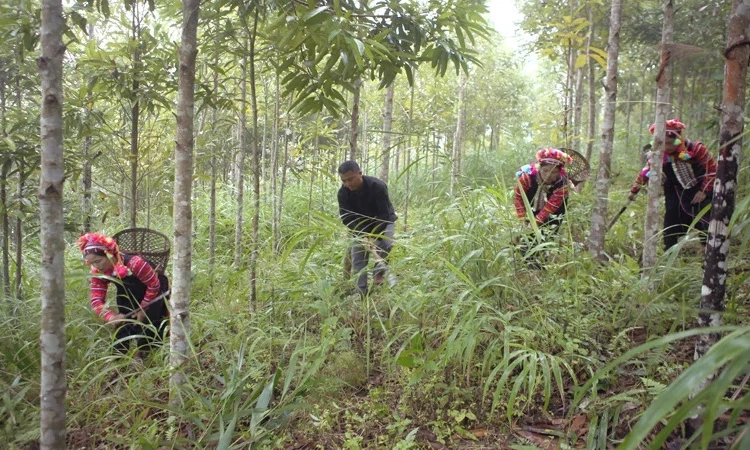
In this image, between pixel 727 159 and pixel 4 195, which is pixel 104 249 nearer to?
pixel 4 195

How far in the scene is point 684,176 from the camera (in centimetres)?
367

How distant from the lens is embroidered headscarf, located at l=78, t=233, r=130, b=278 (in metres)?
3.14

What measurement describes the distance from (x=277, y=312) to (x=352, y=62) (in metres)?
1.67

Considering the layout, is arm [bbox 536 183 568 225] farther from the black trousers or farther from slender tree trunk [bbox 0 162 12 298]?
slender tree trunk [bbox 0 162 12 298]

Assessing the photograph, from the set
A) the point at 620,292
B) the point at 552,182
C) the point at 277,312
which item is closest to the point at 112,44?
the point at 277,312

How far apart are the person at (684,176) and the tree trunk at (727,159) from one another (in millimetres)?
2075

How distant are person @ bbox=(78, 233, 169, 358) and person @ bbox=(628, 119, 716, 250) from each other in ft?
12.2

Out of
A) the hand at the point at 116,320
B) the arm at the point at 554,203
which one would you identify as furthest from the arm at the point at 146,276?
the arm at the point at 554,203

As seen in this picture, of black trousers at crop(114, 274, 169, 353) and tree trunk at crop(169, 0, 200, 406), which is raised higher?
tree trunk at crop(169, 0, 200, 406)

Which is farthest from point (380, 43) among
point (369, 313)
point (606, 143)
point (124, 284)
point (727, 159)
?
point (124, 284)

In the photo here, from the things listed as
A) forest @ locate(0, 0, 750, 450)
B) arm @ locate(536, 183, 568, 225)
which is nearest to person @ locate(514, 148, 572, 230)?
arm @ locate(536, 183, 568, 225)

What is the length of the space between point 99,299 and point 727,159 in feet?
12.0

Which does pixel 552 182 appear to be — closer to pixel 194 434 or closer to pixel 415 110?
pixel 194 434

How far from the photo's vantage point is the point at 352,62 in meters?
2.70
